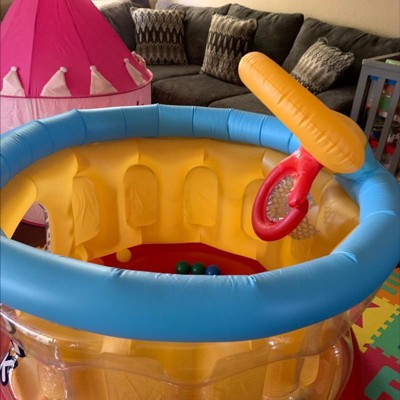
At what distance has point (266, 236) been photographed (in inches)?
53.6

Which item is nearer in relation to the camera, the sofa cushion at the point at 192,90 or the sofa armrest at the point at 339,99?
Answer: the sofa armrest at the point at 339,99

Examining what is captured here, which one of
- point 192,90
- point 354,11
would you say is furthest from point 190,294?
point 354,11

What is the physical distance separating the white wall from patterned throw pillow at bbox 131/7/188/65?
0.70 meters

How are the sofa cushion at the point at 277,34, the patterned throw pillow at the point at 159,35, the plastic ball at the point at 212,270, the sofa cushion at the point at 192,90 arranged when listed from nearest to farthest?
the plastic ball at the point at 212,270, the sofa cushion at the point at 192,90, the sofa cushion at the point at 277,34, the patterned throw pillow at the point at 159,35


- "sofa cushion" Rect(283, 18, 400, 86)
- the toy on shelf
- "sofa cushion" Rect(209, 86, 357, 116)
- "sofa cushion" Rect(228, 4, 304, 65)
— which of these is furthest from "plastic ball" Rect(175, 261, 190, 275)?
"sofa cushion" Rect(228, 4, 304, 65)

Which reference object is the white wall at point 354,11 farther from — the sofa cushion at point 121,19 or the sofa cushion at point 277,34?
the sofa cushion at point 121,19

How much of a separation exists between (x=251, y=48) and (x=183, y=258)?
1937 millimetres

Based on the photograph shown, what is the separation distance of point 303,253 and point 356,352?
0.34 meters

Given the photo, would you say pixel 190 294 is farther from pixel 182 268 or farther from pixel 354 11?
pixel 354 11

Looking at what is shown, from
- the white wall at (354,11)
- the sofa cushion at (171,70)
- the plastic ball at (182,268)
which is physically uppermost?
the white wall at (354,11)

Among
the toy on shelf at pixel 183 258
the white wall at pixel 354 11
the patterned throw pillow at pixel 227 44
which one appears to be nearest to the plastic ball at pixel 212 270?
the toy on shelf at pixel 183 258

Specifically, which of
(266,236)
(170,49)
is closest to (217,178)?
(266,236)

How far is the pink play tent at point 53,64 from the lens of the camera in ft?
5.51

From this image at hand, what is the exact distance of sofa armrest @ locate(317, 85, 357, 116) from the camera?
2465 millimetres
